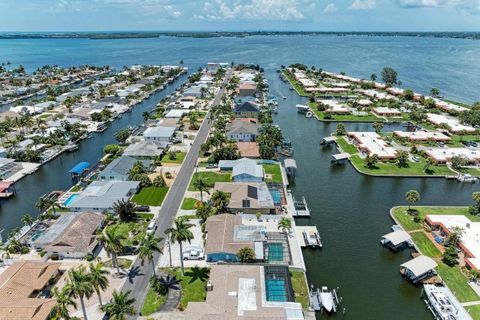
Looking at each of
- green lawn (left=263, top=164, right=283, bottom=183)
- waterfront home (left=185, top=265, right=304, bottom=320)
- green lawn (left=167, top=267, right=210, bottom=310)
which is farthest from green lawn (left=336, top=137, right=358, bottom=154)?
green lawn (left=167, top=267, right=210, bottom=310)

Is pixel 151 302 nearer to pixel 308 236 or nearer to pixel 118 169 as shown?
pixel 308 236

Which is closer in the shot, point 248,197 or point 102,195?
point 248,197

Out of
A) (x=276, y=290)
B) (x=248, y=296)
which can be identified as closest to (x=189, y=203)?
(x=276, y=290)

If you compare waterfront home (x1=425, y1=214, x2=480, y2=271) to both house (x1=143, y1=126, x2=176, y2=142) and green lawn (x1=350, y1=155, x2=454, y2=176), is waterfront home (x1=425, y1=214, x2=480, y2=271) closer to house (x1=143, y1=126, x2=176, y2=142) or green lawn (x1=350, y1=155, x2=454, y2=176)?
green lawn (x1=350, y1=155, x2=454, y2=176)

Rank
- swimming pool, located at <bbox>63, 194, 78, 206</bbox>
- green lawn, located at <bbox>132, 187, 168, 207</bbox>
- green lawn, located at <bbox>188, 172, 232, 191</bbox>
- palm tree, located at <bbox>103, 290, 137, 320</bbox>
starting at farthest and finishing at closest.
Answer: green lawn, located at <bbox>188, 172, 232, 191</bbox> < green lawn, located at <bbox>132, 187, 168, 207</bbox> < swimming pool, located at <bbox>63, 194, 78, 206</bbox> < palm tree, located at <bbox>103, 290, 137, 320</bbox>

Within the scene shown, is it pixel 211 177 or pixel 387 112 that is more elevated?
pixel 387 112

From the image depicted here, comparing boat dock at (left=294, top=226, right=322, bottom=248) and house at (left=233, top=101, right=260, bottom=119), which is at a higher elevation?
house at (left=233, top=101, right=260, bottom=119)

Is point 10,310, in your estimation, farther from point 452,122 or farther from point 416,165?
point 452,122
